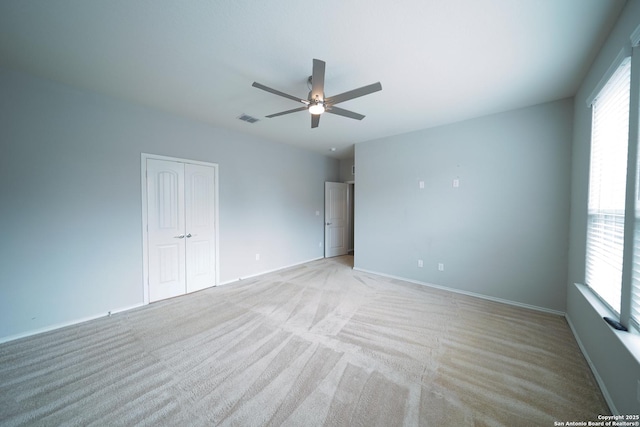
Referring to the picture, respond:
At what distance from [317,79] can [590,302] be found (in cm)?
300

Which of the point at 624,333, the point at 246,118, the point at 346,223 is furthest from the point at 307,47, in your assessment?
the point at 346,223

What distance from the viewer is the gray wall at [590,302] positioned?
1.34 meters

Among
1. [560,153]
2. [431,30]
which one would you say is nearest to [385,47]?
[431,30]

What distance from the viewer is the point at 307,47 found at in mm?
1883

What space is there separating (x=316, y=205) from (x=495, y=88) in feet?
13.1

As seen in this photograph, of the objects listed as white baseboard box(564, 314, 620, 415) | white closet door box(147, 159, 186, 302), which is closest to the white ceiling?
white closet door box(147, 159, 186, 302)

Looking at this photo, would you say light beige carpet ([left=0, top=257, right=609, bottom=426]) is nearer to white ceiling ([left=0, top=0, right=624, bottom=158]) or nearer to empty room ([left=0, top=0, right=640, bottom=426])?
empty room ([left=0, top=0, right=640, bottom=426])

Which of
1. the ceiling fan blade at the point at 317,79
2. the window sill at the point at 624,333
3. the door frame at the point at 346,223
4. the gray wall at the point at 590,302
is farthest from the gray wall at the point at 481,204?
the ceiling fan blade at the point at 317,79

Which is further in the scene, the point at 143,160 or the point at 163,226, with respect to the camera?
the point at 163,226

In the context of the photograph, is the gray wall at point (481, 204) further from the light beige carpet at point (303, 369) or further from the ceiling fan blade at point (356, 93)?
the ceiling fan blade at point (356, 93)

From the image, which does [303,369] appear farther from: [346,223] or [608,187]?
[346,223]

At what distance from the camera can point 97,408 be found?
1526 millimetres

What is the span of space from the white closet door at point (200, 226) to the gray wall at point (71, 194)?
1.05 ft

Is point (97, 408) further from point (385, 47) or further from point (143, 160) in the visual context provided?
point (385, 47)
